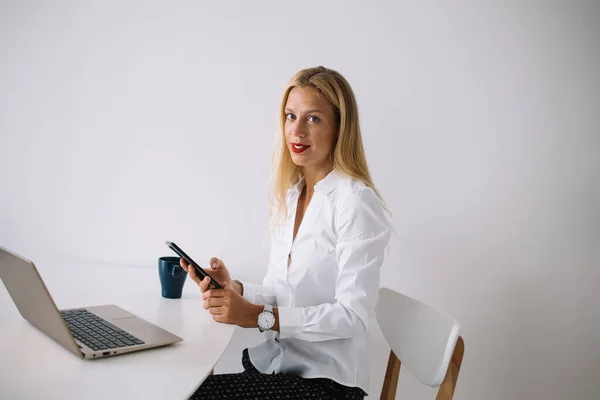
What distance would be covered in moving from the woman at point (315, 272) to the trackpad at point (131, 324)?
0.50 ft

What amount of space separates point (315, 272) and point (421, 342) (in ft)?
1.03

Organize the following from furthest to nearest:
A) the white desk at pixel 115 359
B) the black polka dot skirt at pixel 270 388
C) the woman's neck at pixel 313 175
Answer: the woman's neck at pixel 313 175, the black polka dot skirt at pixel 270 388, the white desk at pixel 115 359

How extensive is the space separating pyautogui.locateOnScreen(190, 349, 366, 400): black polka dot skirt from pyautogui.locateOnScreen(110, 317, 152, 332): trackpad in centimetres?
19

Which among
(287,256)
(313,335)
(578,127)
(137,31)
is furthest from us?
(137,31)

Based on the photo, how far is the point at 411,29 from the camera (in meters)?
1.80

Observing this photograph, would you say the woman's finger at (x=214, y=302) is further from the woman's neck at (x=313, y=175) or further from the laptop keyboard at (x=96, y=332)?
the woman's neck at (x=313, y=175)

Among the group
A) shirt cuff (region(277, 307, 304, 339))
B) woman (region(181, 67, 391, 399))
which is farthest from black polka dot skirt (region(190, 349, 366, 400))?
shirt cuff (region(277, 307, 304, 339))

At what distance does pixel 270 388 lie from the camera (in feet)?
4.02

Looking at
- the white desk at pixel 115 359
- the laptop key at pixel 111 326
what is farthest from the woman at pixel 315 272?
the laptop key at pixel 111 326

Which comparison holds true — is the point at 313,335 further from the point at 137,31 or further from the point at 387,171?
the point at 137,31

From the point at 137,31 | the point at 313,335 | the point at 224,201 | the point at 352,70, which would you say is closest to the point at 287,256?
the point at 313,335

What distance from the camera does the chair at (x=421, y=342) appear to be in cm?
123

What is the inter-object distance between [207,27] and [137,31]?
249 mm

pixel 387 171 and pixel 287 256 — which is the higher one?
pixel 387 171
